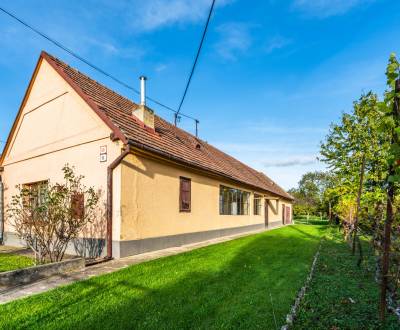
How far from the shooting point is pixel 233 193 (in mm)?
16266

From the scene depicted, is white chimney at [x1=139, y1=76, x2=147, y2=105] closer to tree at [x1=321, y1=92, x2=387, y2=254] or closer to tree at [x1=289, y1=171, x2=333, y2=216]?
tree at [x1=321, y1=92, x2=387, y2=254]

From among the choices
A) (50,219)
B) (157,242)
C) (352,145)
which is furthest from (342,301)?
(352,145)

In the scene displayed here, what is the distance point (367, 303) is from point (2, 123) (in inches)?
839

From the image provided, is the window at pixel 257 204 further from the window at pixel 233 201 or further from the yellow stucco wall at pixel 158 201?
the yellow stucco wall at pixel 158 201

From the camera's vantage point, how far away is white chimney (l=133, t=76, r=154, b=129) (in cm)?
1027

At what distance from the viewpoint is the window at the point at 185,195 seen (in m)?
10.7

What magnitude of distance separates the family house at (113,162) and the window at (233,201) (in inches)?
36.5

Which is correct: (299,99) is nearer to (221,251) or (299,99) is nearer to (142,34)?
(142,34)

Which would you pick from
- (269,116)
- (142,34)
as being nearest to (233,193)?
(269,116)

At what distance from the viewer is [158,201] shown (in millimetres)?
9328

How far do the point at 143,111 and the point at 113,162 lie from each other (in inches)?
126

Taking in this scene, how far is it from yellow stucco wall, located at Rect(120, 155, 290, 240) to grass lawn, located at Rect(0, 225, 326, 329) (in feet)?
6.26

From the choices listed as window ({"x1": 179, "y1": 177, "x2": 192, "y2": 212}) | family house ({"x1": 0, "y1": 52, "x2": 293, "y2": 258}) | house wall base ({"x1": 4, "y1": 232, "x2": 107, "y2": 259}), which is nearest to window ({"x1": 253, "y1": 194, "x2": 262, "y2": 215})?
family house ({"x1": 0, "y1": 52, "x2": 293, "y2": 258})

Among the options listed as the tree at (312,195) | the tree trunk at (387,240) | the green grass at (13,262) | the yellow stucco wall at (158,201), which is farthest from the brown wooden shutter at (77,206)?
the tree at (312,195)
